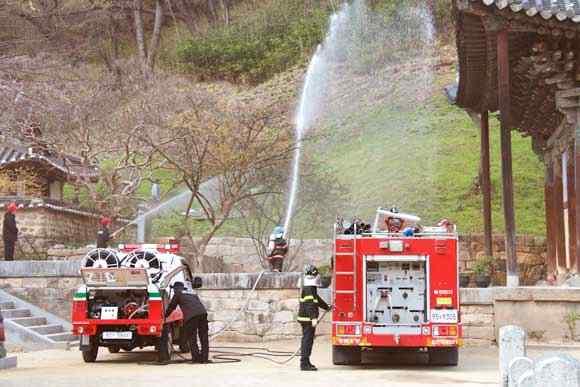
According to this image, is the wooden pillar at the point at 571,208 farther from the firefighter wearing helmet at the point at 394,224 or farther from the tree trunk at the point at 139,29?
the tree trunk at the point at 139,29

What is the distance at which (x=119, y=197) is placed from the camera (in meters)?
29.2

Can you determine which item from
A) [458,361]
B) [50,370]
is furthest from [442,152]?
[50,370]

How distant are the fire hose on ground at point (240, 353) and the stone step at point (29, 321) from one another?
12.6 ft

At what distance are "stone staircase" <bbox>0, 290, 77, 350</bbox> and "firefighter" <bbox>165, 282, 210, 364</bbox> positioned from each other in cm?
483

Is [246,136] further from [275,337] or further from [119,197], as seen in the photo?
[275,337]

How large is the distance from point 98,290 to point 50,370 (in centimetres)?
163

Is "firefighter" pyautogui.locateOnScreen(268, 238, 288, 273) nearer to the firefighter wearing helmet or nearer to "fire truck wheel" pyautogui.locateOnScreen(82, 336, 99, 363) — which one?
"fire truck wheel" pyautogui.locateOnScreen(82, 336, 99, 363)

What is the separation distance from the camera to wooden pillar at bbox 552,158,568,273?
78.0 feet

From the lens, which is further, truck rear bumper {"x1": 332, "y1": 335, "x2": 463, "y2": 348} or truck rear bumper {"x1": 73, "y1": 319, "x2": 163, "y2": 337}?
truck rear bumper {"x1": 73, "y1": 319, "x2": 163, "y2": 337}

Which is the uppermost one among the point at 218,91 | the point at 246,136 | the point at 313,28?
the point at 313,28

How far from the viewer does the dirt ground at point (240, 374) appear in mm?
13586

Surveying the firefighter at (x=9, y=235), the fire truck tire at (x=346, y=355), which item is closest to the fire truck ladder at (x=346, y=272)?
the fire truck tire at (x=346, y=355)

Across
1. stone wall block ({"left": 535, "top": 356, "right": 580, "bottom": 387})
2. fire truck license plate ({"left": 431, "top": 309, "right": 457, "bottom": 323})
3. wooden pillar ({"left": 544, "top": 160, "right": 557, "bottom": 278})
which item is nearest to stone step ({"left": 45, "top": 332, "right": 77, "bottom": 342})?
fire truck license plate ({"left": 431, "top": 309, "right": 457, "bottom": 323})

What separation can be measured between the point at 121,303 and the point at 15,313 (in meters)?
5.67
